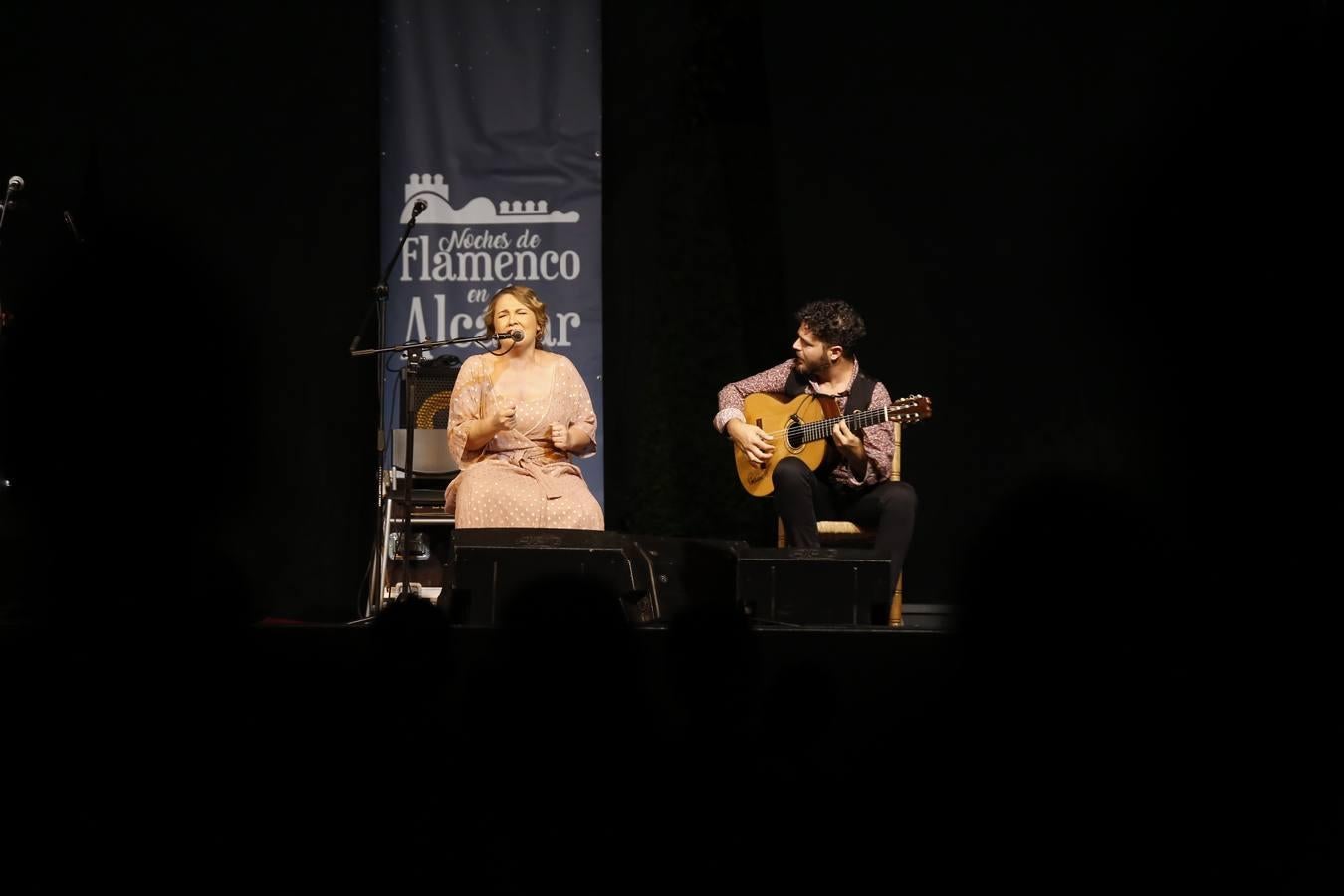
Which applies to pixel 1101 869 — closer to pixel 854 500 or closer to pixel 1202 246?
pixel 854 500

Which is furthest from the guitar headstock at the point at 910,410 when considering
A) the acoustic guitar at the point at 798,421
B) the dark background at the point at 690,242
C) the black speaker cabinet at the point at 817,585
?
the black speaker cabinet at the point at 817,585

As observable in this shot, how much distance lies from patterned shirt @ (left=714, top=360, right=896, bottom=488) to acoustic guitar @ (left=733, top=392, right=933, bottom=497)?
0.03 meters

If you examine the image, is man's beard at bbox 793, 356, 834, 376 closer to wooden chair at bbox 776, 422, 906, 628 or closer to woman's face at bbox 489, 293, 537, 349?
wooden chair at bbox 776, 422, 906, 628

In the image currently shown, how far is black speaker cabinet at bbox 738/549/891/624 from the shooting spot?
319cm

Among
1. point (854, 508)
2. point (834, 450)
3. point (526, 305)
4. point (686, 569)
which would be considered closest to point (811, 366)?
point (834, 450)

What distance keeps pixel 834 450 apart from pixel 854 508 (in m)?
0.21

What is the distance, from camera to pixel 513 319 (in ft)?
14.1

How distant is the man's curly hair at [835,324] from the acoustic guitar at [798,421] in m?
0.20

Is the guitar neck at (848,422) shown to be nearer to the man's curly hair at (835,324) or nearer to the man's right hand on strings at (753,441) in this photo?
the man's right hand on strings at (753,441)

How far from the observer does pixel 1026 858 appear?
1323 millimetres

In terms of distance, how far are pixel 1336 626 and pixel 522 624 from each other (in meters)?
0.92

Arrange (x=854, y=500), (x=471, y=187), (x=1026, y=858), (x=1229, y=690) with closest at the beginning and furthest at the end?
(x=1026, y=858), (x=1229, y=690), (x=854, y=500), (x=471, y=187)

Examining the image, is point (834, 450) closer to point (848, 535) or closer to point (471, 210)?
point (848, 535)

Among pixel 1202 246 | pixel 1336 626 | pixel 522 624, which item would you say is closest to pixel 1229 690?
pixel 1336 626
